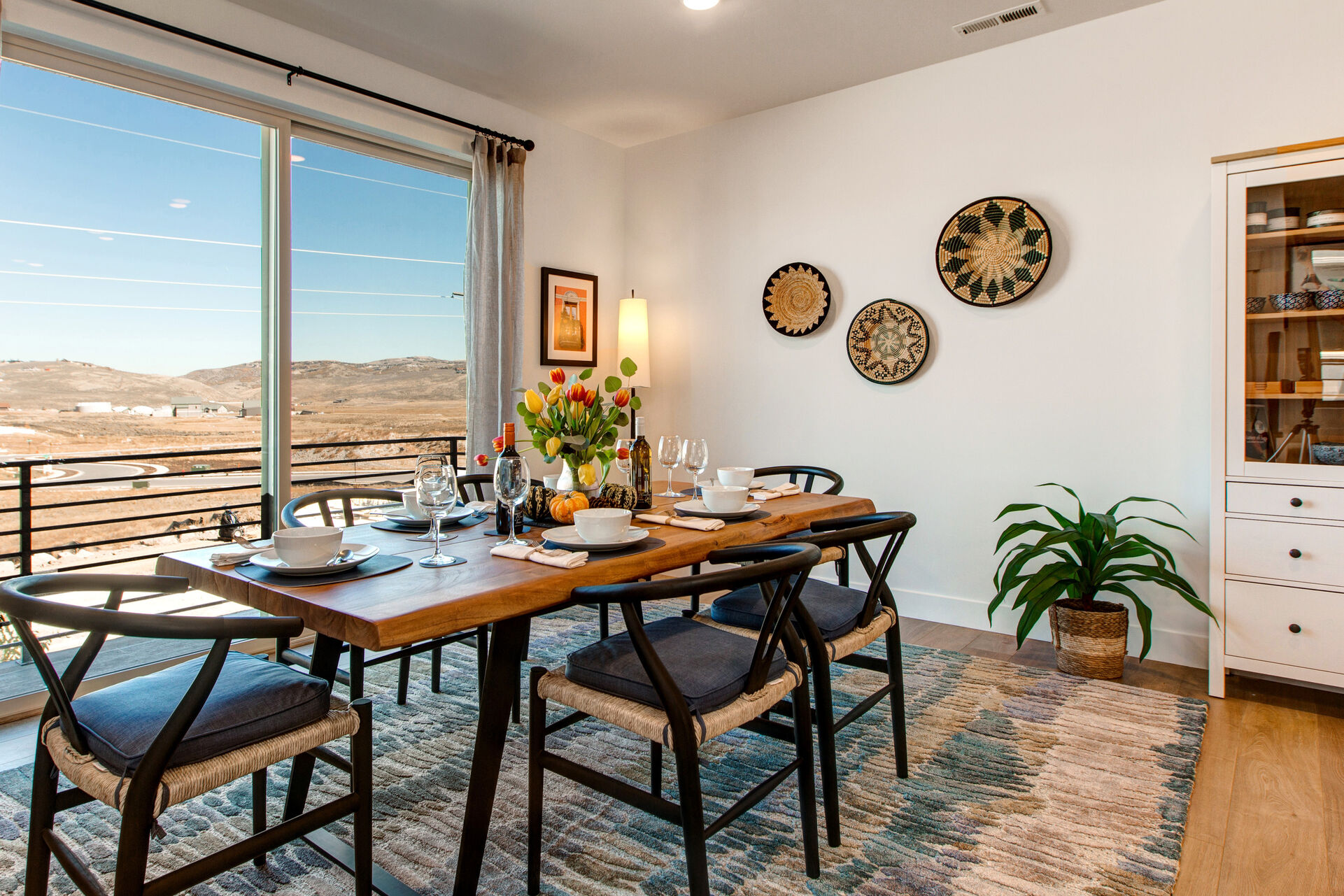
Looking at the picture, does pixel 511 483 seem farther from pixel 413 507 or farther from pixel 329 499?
pixel 329 499

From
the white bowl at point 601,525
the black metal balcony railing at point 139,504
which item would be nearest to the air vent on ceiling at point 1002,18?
the white bowl at point 601,525

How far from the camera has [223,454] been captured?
3.17m

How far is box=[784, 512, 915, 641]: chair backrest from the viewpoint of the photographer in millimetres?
1833

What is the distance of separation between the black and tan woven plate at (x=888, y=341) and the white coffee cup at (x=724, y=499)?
5.99 ft

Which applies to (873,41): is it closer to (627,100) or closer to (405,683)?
(627,100)

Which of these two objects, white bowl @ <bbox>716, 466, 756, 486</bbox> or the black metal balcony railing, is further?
the black metal balcony railing

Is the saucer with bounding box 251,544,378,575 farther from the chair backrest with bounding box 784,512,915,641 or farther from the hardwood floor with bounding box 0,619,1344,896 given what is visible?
the hardwood floor with bounding box 0,619,1344,896

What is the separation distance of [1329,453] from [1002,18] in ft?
6.69

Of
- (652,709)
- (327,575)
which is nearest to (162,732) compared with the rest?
(327,575)

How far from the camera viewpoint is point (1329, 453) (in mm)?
2559

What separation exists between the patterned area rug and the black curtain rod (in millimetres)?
2436

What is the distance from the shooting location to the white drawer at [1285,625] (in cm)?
254

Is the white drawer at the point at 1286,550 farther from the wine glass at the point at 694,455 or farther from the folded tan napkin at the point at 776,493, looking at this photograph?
the wine glass at the point at 694,455

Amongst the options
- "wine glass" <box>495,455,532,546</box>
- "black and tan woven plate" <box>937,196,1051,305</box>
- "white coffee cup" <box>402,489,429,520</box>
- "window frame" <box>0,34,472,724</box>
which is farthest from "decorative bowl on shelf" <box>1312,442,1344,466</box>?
"window frame" <box>0,34,472,724</box>
